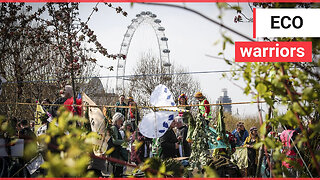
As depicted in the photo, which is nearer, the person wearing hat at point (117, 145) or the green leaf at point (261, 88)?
the green leaf at point (261, 88)

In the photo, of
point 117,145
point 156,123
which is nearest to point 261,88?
point 117,145

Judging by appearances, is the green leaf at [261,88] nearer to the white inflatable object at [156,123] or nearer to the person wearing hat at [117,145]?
the person wearing hat at [117,145]

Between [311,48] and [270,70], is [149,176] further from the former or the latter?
[311,48]

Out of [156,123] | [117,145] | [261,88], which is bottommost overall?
[117,145]

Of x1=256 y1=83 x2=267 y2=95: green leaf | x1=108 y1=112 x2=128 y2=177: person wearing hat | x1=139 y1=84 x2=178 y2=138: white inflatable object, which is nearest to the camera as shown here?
x1=256 y1=83 x2=267 y2=95: green leaf

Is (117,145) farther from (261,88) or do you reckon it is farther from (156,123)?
(261,88)

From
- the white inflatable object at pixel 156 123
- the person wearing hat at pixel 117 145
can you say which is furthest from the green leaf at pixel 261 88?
the white inflatable object at pixel 156 123

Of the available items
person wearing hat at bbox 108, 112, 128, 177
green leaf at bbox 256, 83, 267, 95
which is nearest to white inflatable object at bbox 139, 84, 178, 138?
person wearing hat at bbox 108, 112, 128, 177

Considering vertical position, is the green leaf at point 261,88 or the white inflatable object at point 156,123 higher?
the green leaf at point 261,88

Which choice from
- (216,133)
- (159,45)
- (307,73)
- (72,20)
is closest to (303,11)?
(307,73)

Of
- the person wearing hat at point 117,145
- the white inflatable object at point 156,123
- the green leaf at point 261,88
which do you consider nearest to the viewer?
the green leaf at point 261,88

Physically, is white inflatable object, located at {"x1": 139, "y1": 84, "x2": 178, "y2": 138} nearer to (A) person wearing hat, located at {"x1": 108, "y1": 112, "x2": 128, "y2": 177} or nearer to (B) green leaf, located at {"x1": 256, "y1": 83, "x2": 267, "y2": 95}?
(A) person wearing hat, located at {"x1": 108, "y1": 112, "x2": 128, "y2": 177}

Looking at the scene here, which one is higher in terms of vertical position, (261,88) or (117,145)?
(261,88)

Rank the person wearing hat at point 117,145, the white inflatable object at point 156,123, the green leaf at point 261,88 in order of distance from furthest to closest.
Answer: the white inflatable object at point 156,123, the person wearing hat at point 117,145, the green leaf at point 261,88
